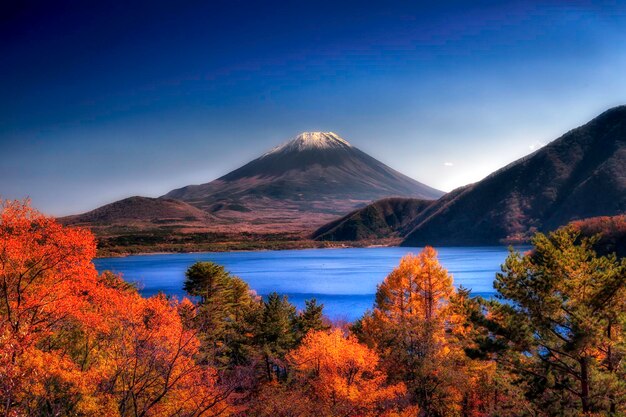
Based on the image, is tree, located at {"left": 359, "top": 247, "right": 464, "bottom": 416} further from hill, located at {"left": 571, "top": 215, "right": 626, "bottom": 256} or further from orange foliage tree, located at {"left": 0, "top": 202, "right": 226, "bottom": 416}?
hill, located at {"left": 571, "top": 215, "right": 626, "bottom": 256}

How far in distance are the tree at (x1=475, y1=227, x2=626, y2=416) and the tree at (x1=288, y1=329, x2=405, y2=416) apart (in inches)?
328

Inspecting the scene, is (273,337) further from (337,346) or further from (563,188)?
(563,188)

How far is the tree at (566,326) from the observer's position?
13.3 meters

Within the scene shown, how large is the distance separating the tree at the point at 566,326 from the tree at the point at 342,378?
328 inches

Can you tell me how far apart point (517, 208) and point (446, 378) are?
594 ft

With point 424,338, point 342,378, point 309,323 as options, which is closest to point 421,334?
point 424,338

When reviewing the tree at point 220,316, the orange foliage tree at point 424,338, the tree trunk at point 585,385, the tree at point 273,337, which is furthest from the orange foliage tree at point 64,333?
the tree trunk at point 585,385

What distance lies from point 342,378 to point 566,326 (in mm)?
12630

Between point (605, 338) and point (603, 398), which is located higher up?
point (605, 338)

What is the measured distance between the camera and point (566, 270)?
14164 millimetres

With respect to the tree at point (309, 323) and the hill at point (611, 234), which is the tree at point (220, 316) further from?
the hill at point (611, 234)

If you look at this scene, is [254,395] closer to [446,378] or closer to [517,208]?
[446,378]

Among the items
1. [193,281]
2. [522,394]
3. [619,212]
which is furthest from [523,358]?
[619,212]

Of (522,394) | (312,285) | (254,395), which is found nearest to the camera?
(522,394)
